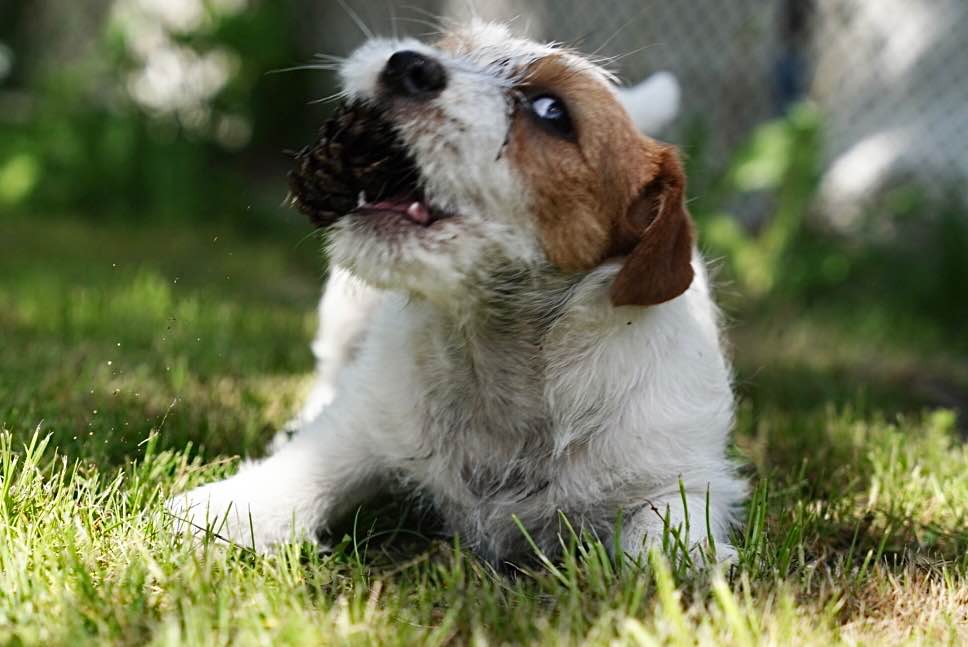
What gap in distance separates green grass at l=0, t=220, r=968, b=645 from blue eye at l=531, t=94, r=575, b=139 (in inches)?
38.7

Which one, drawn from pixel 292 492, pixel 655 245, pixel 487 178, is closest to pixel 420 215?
pixel 487 178

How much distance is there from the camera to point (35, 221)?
23.6ft

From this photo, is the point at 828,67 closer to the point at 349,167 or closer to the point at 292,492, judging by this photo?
the point at 349,167

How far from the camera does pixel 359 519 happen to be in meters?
2.98

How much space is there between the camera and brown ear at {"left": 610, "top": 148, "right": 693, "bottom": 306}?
2.58 m

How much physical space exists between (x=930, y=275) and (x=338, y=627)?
526cm

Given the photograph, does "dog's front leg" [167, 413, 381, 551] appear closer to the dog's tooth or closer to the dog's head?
the dog's head

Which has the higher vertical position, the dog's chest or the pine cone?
the pine cone

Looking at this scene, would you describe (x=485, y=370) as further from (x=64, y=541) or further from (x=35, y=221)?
(x=35, y=221)

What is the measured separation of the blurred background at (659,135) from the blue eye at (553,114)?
1.80 meters

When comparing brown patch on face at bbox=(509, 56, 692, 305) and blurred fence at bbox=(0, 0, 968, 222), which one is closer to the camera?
brown patch on face at bbox=(509, 56, 692, 305)

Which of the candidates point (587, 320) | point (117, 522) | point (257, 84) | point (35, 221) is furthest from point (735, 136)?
point (117, 522)

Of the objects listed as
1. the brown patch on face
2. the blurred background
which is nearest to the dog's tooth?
the brown patch on face

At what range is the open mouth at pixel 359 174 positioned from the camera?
2.48 m
